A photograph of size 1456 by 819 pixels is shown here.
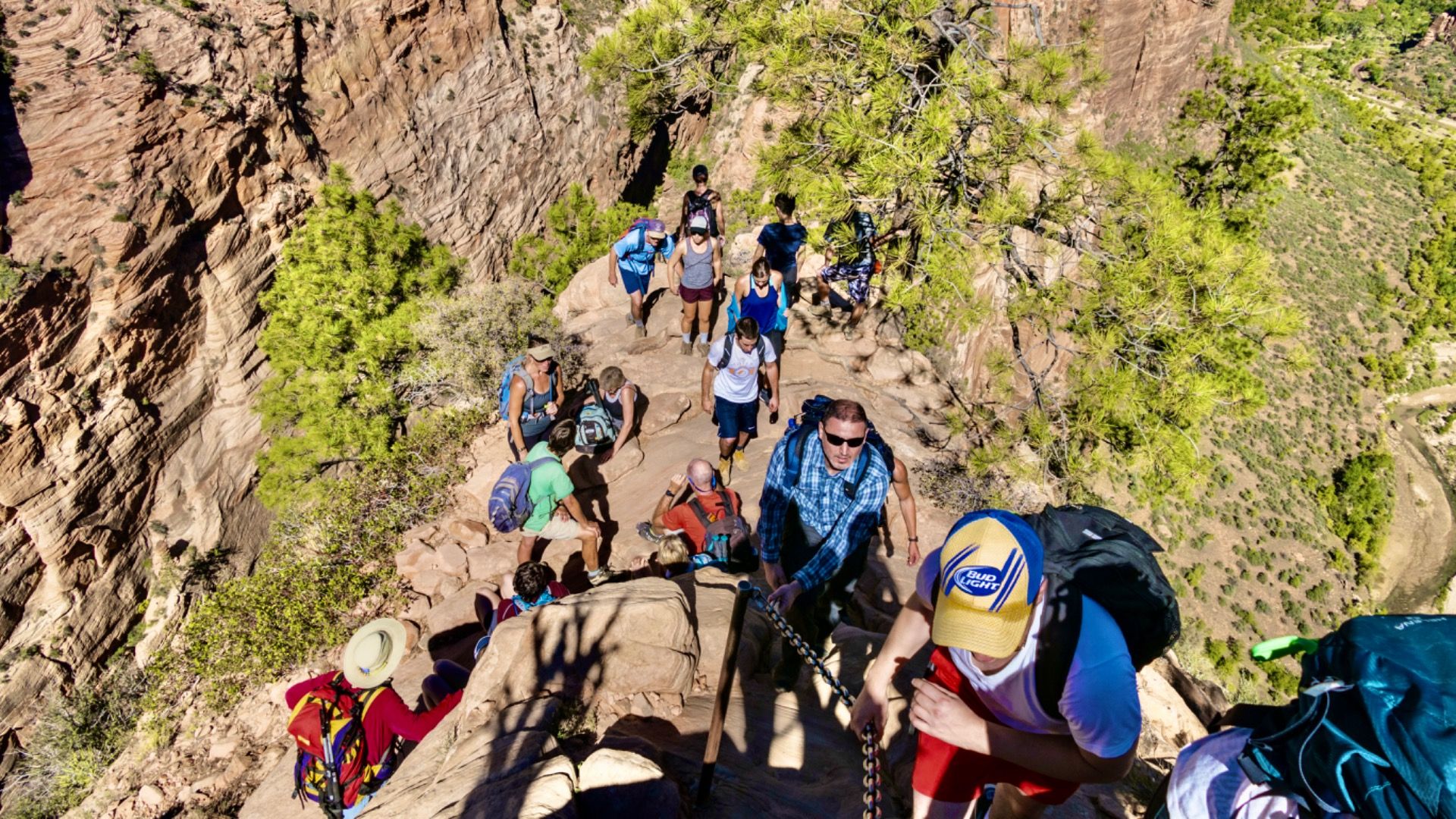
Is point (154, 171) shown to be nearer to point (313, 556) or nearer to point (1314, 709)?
point (313, 556)

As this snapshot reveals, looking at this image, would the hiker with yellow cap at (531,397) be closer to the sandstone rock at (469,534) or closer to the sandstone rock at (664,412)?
the sandstone rock at (469,534)

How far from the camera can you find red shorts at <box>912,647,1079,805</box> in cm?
204

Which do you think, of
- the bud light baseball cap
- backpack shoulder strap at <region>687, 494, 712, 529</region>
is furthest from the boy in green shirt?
the bud light baseball cap

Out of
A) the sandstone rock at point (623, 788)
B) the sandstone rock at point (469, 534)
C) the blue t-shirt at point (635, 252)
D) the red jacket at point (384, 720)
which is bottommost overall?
the sandstone rock at point (469, 534)

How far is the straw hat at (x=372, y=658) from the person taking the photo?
3629mm

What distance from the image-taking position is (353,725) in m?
3.44

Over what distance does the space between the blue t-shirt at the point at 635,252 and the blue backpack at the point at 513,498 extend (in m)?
3.71

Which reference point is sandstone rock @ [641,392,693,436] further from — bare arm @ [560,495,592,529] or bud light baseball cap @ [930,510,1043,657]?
bud light baseball cap @ [930,510,1043,657]

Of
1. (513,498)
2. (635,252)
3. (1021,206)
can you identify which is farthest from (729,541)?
(635,252)

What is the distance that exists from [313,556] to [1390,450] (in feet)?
174

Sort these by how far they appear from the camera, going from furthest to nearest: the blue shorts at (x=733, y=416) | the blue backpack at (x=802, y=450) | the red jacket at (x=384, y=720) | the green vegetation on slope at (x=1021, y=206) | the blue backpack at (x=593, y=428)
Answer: the blue backpack at (x=593, y=428) < the blue shorts at (x=733, y=416) < the green vegetation on slope at (x=1021, y=206) < the red jacket at (x=384, y=720) < the blue backpack at (x=802, y=450)

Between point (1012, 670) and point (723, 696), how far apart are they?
3.63ft

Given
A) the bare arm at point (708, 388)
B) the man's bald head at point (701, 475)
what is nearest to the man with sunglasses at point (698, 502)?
the man's bald head at point (701, 475)

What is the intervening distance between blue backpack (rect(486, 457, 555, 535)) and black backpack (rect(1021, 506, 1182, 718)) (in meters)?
3.53
